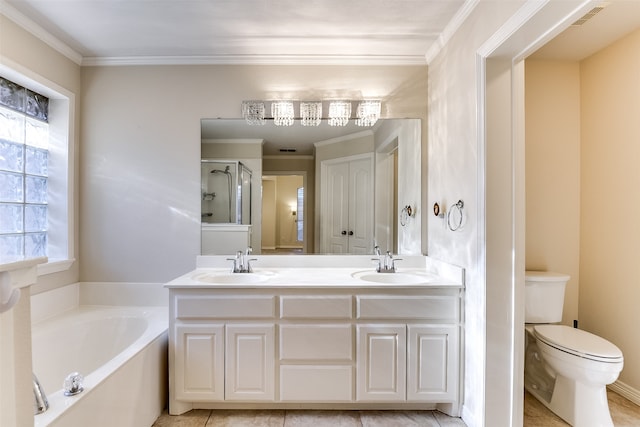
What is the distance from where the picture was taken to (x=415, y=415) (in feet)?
6.55

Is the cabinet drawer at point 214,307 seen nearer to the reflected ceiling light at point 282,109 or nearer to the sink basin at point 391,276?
the sink basin at point 391,276

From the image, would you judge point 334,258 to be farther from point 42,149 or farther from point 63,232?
point 42,149

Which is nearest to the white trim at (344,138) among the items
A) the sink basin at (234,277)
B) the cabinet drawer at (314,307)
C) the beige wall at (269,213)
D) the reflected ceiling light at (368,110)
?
the reflected ceiling light at (368,110)

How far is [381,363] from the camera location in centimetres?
196

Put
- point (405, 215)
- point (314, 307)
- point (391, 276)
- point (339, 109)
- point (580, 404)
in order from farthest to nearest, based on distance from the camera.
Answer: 1. point (405, 215)
2. point (339, 109)
3. point (391, 276)
4. point (314, 307)
5. point (580, 404)

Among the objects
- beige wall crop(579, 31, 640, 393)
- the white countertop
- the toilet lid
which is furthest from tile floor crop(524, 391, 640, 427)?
the white countertop

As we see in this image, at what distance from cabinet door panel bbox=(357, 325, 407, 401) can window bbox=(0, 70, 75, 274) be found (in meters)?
2.20

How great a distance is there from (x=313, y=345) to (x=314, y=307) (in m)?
0.23

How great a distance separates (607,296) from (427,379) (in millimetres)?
1542

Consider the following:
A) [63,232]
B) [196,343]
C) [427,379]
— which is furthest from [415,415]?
[63,232]

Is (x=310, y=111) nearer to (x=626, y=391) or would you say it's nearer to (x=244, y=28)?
(x=244, y=28)

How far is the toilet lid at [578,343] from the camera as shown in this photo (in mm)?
1768

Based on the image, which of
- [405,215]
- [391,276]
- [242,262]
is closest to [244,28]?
[242,262]

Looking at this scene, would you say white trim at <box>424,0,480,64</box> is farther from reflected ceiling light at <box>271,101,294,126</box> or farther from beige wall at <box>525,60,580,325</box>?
reflected ceiling light at <box>271,101,294,126</box>
